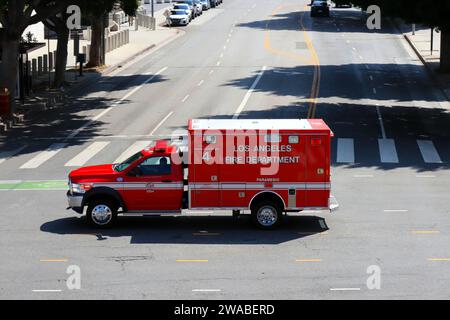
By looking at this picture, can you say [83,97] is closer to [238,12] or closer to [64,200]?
[64,200]

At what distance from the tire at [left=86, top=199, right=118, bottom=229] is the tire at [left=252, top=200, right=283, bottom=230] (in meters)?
3.52

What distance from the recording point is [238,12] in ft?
315

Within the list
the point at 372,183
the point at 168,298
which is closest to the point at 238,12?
the point at 372,183

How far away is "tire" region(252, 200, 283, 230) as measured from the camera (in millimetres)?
22953

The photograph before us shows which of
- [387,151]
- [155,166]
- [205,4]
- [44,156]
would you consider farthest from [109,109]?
[205,4]

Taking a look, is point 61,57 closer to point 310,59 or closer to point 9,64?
point 9,64

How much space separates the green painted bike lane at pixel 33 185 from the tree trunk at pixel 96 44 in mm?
26981

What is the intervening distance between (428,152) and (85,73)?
27.7m

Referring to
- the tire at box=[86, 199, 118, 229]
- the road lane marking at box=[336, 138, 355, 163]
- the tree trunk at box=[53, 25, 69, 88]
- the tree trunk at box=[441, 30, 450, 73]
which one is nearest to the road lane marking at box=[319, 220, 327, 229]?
the tire at box=[86, 199, 118, 229]

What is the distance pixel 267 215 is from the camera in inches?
906

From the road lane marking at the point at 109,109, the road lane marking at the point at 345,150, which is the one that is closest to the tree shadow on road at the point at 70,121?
the road lane marking at the point at 109,109

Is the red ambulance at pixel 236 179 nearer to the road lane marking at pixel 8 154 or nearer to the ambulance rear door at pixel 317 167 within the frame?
the ambulance rear door at pixel 317 167

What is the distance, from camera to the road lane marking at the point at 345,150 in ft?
108
